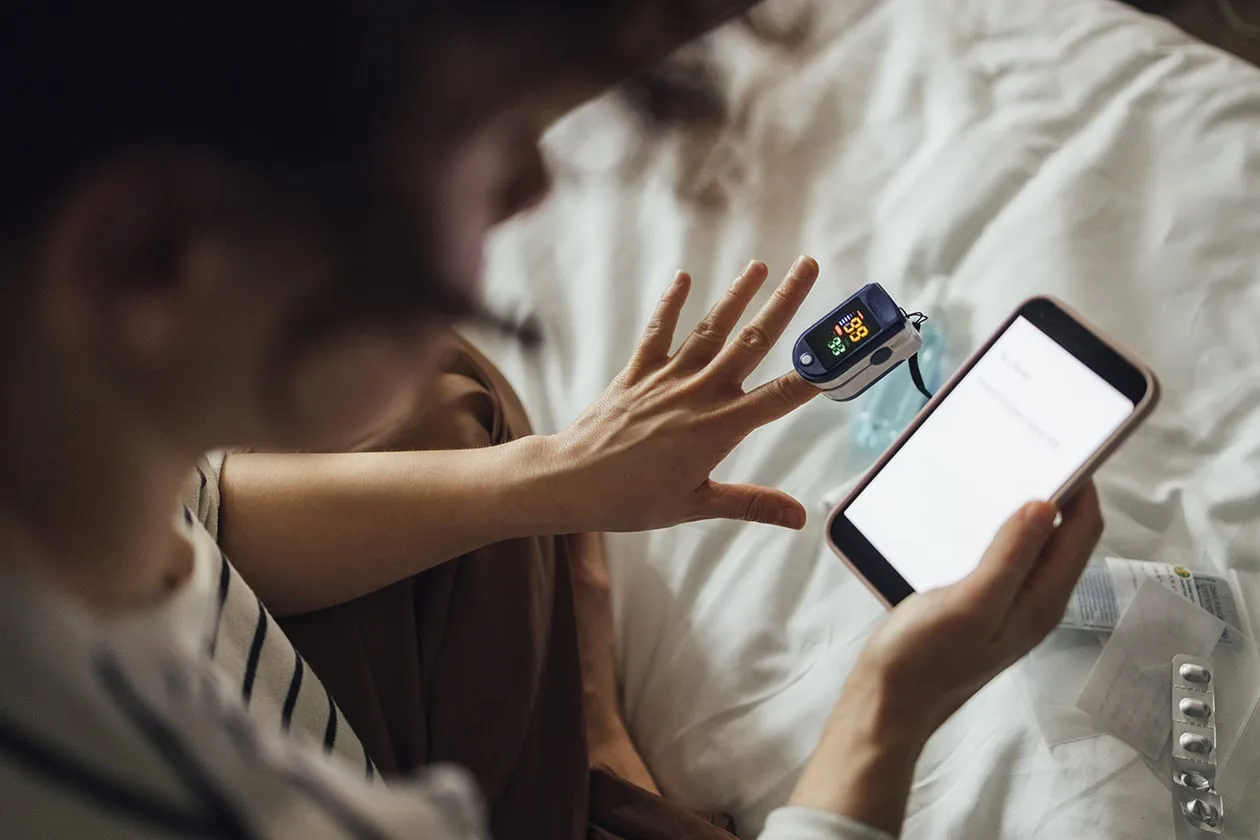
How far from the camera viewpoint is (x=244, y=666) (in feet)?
1.62

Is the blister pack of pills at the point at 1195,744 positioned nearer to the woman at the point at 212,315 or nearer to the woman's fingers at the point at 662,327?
the woman at the point at 212,315

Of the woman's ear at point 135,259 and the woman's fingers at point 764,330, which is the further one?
the woman's fingers at point 764,330

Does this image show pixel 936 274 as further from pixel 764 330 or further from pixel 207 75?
pixel 207 75

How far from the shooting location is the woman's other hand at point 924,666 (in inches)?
20.4

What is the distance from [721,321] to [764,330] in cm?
3

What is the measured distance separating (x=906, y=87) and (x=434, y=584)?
68cm

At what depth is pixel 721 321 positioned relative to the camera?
63 cm

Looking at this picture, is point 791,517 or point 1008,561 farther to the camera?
point 791,517

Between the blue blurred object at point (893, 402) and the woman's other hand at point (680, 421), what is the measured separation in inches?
8.2

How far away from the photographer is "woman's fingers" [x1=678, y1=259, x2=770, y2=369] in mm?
629

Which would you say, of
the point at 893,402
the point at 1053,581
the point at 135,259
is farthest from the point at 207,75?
the point at 893,402

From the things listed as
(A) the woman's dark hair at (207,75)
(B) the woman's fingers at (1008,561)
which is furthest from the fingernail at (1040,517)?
(A) the woman's dark hair at (207,75)

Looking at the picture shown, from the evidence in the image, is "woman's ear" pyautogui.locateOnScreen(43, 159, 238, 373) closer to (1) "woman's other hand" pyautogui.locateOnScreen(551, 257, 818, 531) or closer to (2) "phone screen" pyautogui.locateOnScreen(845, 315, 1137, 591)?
(1) "woman's other hand" pyautogui.locateOnScreen(551, 257, 818, 531)

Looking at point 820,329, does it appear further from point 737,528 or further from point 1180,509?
point 1180,509
